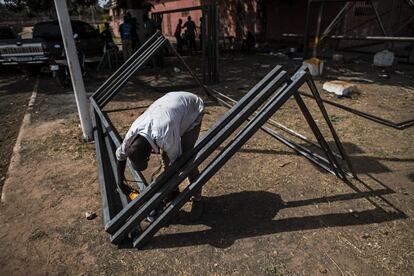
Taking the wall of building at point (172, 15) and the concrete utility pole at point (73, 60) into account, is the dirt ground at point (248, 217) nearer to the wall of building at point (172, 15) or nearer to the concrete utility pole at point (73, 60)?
the concrete utility pole at point (73, 60)

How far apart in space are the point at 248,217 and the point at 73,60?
3357mm

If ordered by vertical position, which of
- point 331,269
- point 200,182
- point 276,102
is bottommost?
point 331,269

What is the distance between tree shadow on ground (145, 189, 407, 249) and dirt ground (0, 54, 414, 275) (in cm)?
1

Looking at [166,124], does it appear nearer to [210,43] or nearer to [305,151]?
[305,151]

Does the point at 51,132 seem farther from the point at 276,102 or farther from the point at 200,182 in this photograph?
the point at 276,102

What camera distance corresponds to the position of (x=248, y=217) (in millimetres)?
3178

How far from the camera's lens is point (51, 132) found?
5.48 meters

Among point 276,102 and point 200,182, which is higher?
point 276,102

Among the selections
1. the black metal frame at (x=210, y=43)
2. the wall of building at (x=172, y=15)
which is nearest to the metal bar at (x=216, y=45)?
the black metal frame at (x=210, y=43)

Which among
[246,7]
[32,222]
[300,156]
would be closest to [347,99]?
[300,156]

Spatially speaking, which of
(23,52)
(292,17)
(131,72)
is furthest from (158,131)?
(292,17)

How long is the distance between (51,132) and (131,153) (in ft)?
12.2

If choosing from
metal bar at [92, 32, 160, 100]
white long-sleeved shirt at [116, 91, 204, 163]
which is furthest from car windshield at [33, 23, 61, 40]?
white long-sleeved shirt at [116, 91, 204, 163]

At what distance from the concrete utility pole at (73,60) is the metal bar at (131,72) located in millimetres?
723
